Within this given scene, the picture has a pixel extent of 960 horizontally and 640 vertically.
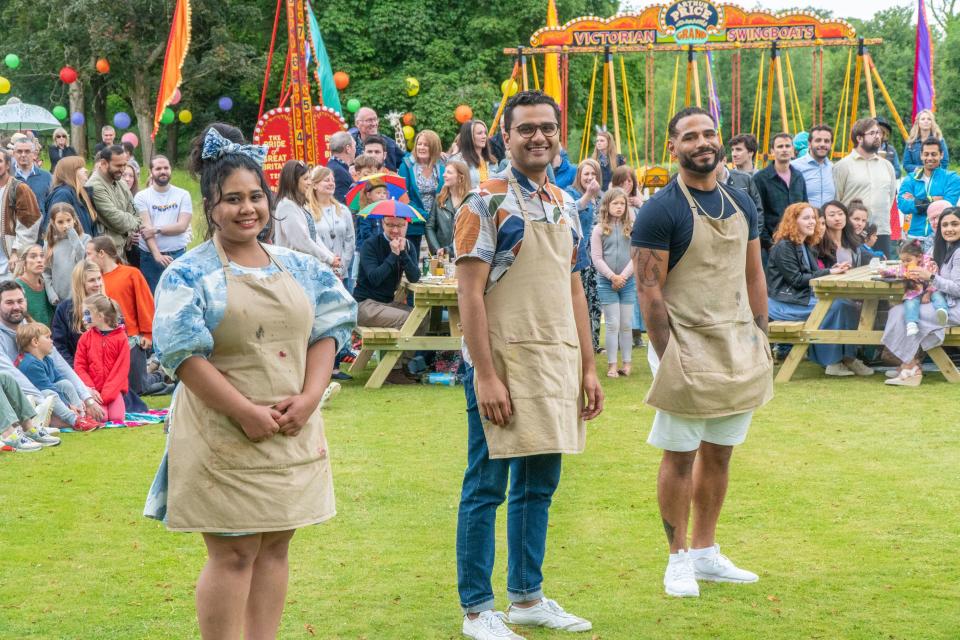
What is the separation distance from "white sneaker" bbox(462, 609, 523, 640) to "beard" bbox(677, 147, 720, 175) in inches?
69.1

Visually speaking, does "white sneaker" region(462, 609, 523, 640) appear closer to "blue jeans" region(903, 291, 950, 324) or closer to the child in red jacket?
the child in red jacket

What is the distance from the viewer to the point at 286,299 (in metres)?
3.43

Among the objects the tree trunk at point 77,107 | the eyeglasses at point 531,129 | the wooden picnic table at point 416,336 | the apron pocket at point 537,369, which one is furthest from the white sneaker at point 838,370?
the tree trunk at point 77,107

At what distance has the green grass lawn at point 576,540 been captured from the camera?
4555mm

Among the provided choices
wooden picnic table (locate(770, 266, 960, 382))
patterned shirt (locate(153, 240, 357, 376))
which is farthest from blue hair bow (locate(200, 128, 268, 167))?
wooden picnic table (locate(770, 266, 960, 382))

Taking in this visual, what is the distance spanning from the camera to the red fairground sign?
15828 millimetres

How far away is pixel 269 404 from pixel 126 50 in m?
33.7

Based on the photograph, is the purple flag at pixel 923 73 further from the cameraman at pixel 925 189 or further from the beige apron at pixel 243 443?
the beige apron at pixel 243 443

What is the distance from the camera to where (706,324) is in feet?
15.3

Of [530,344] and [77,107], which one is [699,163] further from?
[77,107]

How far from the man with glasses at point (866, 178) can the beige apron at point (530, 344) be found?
826 centimetres

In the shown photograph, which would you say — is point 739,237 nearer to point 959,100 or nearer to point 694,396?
point 694,396

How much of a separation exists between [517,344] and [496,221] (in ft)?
1.35

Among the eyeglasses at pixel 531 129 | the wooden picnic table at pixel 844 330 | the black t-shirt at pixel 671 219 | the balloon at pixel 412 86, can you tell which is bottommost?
the wooden picnic table at pixel 844 330
